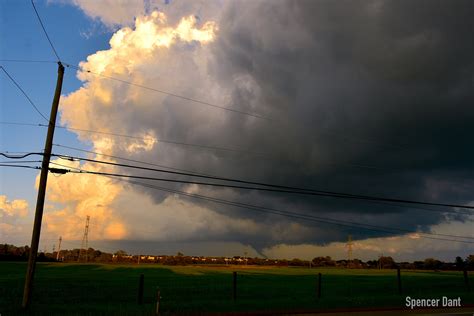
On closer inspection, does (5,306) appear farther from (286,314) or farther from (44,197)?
(286,314)

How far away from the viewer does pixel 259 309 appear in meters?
22.3

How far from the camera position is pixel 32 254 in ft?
68.5

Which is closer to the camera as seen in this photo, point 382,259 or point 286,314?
point 286,314

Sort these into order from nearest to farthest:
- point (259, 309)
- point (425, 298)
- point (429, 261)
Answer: point (259, 309), point (425, 298), point (429, 261)

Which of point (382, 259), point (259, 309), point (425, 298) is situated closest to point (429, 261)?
point (382, 259)

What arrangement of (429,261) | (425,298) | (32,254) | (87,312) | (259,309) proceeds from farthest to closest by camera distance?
(429,261) → (425,298) → (259,309) → (32,254) → (87,312)

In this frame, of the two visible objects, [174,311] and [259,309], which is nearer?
[174,311]

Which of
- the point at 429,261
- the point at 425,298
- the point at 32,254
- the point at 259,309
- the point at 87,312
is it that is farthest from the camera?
the point at 429,261

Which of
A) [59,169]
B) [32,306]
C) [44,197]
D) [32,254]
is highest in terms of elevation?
[59,169]

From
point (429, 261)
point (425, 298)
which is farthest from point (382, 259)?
point (425, 298)

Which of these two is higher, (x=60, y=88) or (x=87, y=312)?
(x=60, y=88)

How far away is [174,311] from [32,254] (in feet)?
26.1

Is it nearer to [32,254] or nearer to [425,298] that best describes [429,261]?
[425,298]

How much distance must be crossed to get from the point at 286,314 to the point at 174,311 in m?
5.69
